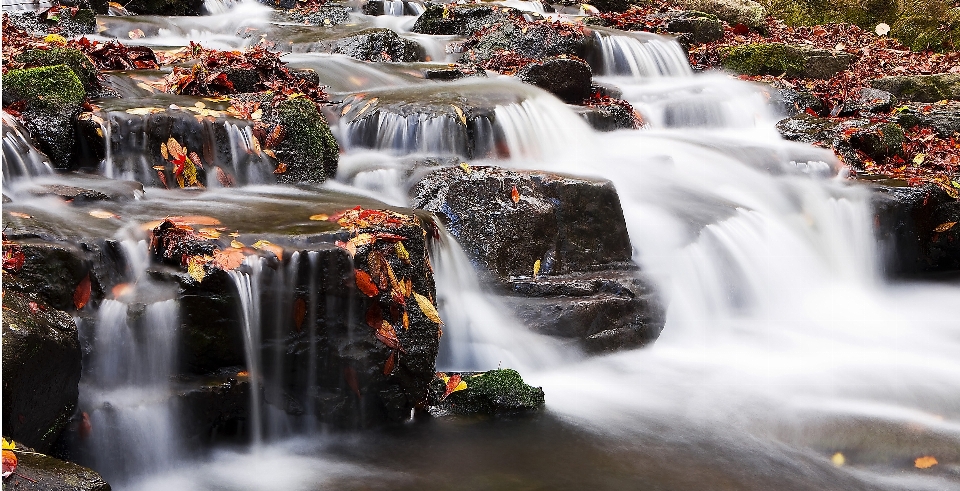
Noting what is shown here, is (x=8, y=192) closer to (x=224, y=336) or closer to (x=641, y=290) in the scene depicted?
(x=224, y=336)

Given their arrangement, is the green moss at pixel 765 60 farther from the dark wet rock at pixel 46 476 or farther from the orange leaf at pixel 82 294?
the dark wet rock at pixel 46 476

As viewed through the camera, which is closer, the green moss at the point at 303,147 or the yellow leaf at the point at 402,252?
the yellow leaf at the point at 402,252

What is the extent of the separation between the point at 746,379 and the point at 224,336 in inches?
139

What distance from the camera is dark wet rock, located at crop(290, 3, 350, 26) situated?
1333 centimetres

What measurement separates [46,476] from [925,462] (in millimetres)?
4248

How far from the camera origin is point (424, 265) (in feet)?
15.4

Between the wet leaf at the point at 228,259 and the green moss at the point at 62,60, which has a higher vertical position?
the green moss at the point at 62,60

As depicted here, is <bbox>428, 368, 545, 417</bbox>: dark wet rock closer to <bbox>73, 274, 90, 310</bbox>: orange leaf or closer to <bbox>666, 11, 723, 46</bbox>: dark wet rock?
<bbox>73, 274, 90, 310</bbox>: orange leaf

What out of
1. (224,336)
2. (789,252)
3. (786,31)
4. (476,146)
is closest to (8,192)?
(224,336)

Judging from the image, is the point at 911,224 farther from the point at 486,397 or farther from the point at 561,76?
the point at 486,397

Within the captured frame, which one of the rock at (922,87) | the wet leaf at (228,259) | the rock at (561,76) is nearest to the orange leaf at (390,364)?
the wet leaf at (228,259)

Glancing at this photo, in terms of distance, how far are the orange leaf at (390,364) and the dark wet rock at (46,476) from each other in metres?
1.82

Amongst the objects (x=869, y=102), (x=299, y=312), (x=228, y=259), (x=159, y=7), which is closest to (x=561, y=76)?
(x=869, y=102)

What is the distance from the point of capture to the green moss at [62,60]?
671 centimetres
